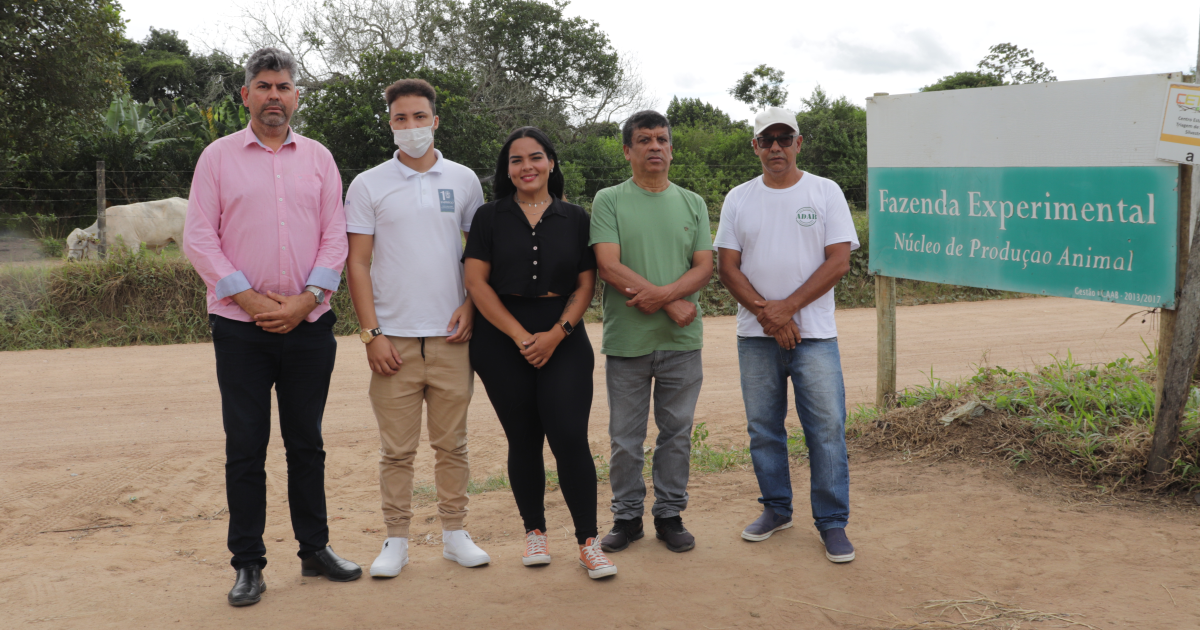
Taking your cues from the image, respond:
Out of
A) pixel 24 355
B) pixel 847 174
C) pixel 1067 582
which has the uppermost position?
pixel 847 174

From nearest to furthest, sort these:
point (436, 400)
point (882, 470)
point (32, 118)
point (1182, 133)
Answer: point (436, 400)
point (1182, 133)
point (882, 470)
point (32, 118)

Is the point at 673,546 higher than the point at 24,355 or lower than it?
lower

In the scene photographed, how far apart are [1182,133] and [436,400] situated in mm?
3680

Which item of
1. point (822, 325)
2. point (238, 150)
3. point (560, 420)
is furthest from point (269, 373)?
point (822, 325)

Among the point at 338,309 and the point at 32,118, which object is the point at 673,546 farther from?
the point at 32,118

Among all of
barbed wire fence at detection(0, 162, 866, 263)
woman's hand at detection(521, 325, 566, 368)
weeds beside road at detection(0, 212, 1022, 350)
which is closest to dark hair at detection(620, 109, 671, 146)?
woman's hand at detection(521, 325, 566, 368)

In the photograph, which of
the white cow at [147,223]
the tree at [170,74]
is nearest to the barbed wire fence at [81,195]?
the white cow at [147,223]

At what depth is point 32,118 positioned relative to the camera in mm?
13133

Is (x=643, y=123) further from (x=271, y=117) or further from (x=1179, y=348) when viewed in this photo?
(x=1179, y=348)

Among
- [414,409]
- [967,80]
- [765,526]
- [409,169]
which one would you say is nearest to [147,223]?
[409,169]

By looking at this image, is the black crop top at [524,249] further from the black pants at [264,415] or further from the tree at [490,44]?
the tree at [490,44]

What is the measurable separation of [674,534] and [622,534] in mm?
231

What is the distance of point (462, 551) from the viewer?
11.6ft

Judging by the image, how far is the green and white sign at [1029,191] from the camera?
4.08 meters
